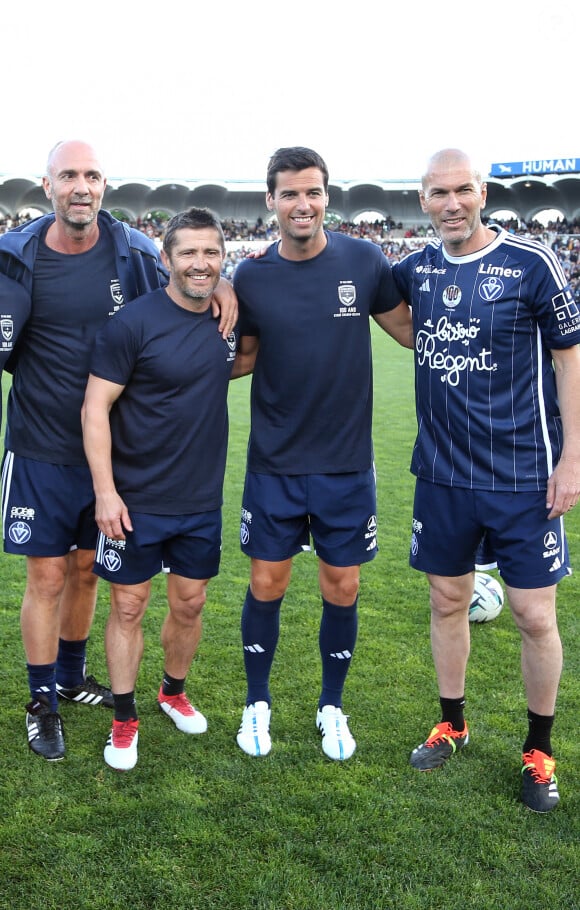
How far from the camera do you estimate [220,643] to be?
4434 millimetres

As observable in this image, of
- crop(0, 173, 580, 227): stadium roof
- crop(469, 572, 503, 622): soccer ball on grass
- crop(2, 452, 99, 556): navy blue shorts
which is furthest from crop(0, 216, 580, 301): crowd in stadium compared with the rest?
crop(2, 452, 99, 556): navy blue shorts

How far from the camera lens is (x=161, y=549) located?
338cm

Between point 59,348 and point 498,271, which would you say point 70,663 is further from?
point 498,271

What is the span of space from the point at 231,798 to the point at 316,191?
232cm

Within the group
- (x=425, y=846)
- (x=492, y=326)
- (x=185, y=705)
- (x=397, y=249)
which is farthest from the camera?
(x=397, y=249)

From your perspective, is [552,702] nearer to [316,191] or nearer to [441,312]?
[441,312]

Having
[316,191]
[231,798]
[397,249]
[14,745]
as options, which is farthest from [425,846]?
[397,249]

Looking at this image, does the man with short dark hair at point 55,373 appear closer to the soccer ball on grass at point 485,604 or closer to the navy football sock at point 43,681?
the navy football sock at point 43,681

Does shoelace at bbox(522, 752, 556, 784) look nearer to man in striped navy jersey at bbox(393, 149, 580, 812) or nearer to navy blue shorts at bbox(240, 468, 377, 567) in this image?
man in striped navy jersey at bbox(393, 149, 580, 812)

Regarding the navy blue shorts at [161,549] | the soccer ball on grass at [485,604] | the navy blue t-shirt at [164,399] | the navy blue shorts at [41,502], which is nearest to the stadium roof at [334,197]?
the soccer ball on grass at [485,604]

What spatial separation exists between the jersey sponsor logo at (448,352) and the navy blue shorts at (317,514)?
582 millimetres

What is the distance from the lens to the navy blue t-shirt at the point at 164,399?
10.2ft

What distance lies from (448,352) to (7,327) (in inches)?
65.9

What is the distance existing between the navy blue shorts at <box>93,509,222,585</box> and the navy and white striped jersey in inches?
38.9
